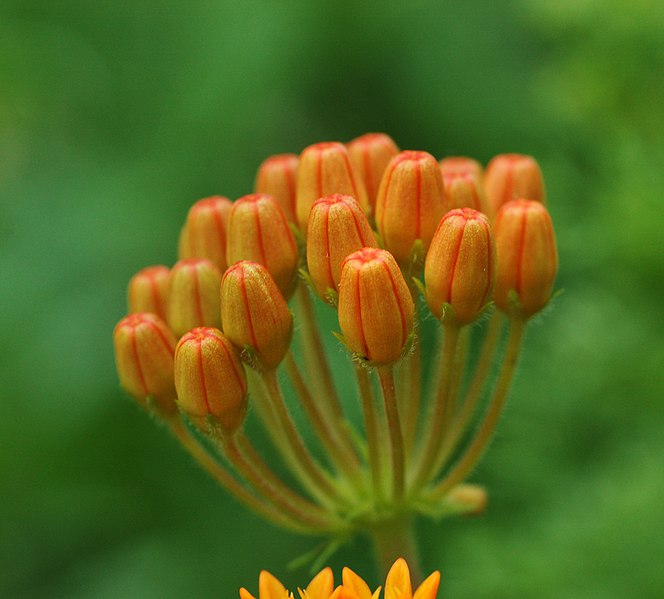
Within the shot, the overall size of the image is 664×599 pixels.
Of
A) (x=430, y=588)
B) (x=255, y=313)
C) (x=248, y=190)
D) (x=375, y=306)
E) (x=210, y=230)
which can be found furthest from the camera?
(x=248, y=190)

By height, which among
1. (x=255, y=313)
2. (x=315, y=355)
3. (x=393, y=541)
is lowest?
(x=393, y=541)

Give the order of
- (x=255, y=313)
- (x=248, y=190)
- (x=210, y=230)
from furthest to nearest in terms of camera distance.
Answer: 1. (x=248, y=190)
2. (x=210, y=230)
3. (x=255, y=313)

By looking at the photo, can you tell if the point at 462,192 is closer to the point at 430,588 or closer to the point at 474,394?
the point at 474,394

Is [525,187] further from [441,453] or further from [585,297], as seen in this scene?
[585,297]

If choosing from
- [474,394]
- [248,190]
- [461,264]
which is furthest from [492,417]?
[248,190]

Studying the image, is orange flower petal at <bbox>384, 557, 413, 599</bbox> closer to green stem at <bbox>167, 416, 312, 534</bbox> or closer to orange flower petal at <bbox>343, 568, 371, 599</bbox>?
orange flower petal at <bbox>343, 568, 371, 599</bbox>

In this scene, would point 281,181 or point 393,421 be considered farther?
point 281,181

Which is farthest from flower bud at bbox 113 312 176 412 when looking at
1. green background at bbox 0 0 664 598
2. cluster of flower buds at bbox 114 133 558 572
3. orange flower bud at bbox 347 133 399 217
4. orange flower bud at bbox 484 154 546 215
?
green background at bbox 0 0 664 598
